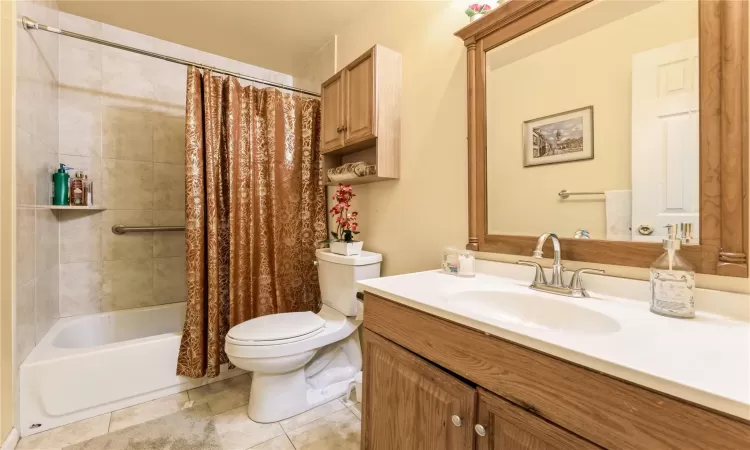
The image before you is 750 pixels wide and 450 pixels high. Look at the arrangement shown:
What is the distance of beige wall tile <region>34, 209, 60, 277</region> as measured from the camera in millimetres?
1584

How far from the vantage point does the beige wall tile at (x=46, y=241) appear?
158 cm

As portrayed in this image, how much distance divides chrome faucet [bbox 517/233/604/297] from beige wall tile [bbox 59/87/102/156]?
2674 millimetres

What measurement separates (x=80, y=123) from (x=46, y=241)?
811 millimetres

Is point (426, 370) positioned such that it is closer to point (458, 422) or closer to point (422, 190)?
point (458, 422)

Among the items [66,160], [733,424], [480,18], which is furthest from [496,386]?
[66,160]

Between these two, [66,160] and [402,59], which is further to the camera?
[66,160]

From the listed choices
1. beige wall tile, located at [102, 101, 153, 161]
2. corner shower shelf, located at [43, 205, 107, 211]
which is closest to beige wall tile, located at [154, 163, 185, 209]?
beige wall tile, located at [102, 101, 153, 161]

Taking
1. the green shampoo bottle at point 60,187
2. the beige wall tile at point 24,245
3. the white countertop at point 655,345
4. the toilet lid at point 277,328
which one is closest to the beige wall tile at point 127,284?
the green shampoo bottle at point 60,187

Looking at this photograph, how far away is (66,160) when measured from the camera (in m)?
1.95

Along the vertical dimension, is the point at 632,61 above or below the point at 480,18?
below

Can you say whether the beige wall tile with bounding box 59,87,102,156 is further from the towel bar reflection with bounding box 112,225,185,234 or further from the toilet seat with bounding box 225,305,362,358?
the toilet seat with bounding box 225,305,362,358

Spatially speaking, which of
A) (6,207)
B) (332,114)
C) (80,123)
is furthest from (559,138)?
(80,123)

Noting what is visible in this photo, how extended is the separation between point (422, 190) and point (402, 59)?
71 centimetres

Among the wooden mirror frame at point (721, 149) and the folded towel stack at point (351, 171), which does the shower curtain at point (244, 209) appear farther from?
the wooden mirror frame at point (721, 149)
